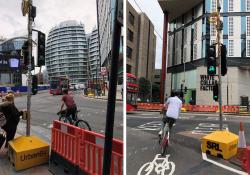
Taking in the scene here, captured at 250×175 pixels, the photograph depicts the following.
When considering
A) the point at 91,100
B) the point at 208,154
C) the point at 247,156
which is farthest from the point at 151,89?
the point at 91,100

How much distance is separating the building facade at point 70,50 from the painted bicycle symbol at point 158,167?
2554mm

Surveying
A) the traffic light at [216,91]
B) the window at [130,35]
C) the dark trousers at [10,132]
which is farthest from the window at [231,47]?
the window at [130,35]

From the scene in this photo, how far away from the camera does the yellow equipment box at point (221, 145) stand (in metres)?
8.02

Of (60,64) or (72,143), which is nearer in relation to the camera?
(72,143)

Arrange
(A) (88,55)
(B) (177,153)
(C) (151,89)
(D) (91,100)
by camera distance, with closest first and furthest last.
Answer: (C) (151,89) → (A) (88,55) → (B) (177,153) → (D) (91,100)

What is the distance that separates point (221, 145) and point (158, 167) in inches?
80.3

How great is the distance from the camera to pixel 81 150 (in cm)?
606

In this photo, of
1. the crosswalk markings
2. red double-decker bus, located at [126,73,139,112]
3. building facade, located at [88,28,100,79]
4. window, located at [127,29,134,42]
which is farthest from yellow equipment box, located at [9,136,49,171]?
the crosswalk markings

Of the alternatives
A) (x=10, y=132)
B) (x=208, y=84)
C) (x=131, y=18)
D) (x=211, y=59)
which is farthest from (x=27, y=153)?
(x=208, y=84)

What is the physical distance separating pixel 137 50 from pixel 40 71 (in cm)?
519

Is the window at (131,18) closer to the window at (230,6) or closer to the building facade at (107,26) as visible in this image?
the building facade at (107,26)

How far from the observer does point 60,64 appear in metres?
7.98

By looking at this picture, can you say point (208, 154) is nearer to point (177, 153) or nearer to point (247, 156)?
point (177, 153)

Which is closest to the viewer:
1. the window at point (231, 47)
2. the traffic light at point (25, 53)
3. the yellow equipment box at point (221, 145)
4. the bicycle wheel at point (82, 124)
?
the yellow equipment box at point (221, 145)
